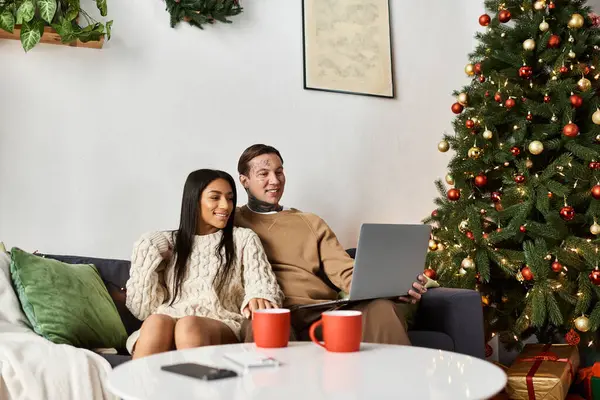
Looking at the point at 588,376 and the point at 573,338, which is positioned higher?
the point at 573,338

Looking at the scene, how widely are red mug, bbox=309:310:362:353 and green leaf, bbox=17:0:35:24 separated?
167 cm

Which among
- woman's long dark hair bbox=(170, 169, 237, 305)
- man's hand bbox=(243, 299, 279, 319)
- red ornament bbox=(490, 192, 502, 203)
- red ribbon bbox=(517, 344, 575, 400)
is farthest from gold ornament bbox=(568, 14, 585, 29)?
man's hand bbox=(243, 299, 279, 319)

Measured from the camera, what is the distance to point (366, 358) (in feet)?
4.01

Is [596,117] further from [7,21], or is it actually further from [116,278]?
[7,21]

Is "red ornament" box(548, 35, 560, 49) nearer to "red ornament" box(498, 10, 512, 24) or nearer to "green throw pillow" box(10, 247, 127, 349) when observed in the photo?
"red ornament" box(498, 10, 512, 24)

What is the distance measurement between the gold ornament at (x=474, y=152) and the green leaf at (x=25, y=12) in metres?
1.86

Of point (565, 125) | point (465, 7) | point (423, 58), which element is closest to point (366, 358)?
point (565, 125)

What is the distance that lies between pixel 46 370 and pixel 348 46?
7.12 feet

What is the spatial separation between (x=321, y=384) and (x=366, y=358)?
0.81ft

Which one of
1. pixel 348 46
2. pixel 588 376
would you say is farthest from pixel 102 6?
pixel 588 376

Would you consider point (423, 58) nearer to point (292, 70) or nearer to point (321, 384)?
point (292, 70)

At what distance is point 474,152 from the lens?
Result: 285 cm

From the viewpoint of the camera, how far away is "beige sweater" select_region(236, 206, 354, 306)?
227 cm

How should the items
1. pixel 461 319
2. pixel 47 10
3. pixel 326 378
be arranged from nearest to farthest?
pixel 326 378 → pixel 461 319 → pixel 47 10
